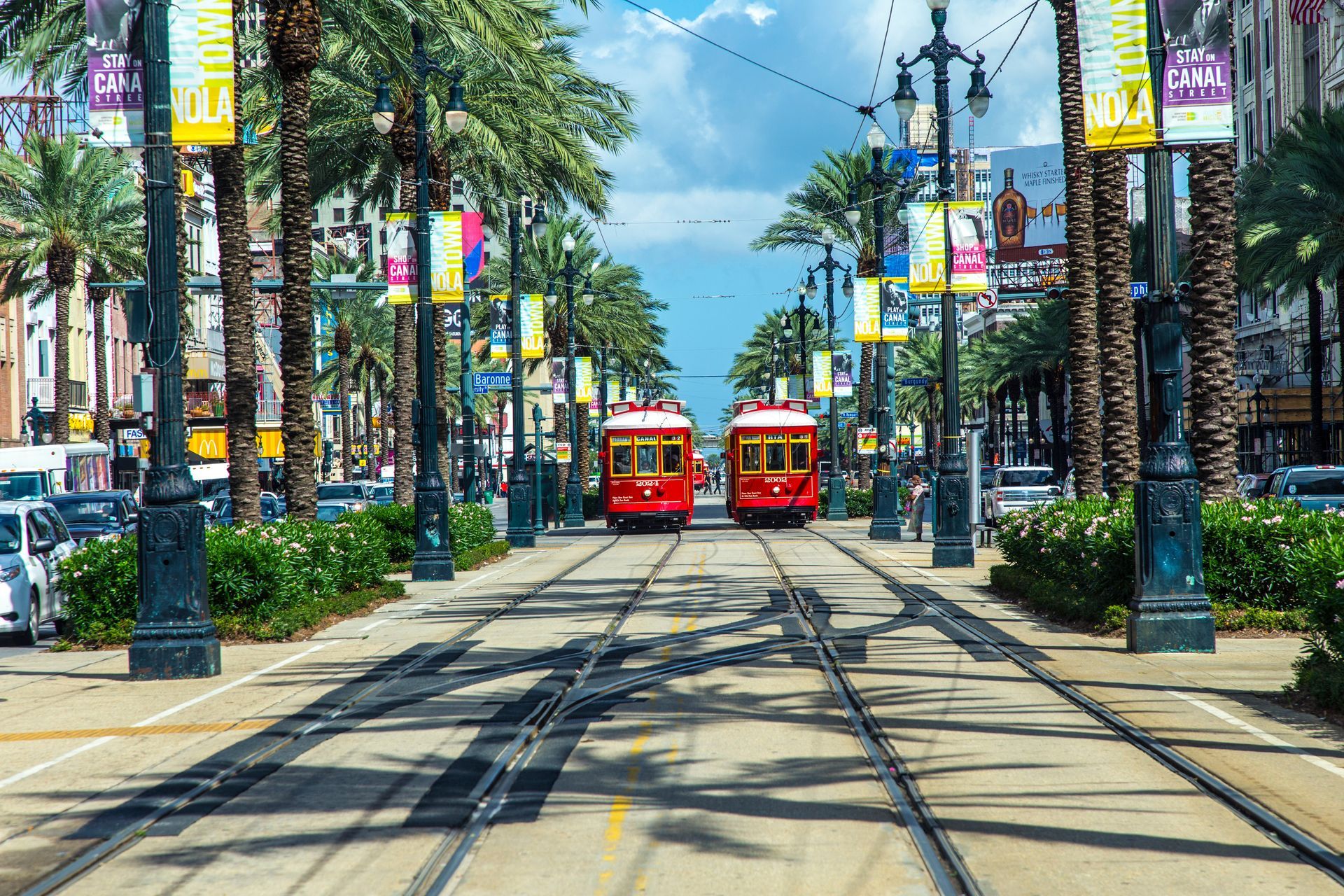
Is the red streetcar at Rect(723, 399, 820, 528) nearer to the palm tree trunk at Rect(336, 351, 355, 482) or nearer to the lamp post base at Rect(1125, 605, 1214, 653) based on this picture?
the palm tree trunk at Rect(336, 351, 355, 482)

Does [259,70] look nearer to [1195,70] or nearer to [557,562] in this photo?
[557,562]

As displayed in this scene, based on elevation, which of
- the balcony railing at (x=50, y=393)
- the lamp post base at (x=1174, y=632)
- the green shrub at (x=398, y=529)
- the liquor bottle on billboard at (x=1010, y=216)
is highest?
the liquor bottle on billboard at (x=1010, y=216)

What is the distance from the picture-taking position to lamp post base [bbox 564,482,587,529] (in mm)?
51031

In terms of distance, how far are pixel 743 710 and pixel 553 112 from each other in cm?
2379

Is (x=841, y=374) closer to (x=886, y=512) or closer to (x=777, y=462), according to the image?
(x=777, y=462)

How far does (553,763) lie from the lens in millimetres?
8656

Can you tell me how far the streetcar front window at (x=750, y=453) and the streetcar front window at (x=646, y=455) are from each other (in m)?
2.58

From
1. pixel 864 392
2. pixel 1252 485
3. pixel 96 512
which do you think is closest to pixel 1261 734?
pixel 96 512

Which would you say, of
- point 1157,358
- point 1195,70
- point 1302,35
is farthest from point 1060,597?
point 1302,35

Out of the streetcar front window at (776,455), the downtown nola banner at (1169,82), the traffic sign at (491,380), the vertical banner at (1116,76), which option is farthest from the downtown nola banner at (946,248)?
the streetcar front window at (776,455)

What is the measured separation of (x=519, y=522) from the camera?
120 feet

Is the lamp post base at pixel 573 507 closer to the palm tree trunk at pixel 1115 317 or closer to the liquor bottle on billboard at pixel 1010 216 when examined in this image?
the palm tree trunk at pixel 1115 317

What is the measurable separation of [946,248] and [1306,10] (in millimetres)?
13568

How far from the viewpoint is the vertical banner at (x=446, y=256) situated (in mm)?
25016
